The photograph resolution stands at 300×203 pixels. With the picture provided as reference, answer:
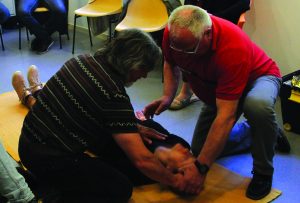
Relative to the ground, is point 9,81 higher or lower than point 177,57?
lower

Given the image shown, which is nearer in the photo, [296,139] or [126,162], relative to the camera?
[126,162]

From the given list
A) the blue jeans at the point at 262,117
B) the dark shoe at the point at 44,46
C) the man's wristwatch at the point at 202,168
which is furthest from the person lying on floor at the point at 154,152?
the dark shoe at the point at 44,46

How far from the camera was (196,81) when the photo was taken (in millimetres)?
2041

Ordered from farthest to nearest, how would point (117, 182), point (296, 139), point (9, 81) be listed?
1. point (9, 81)
2. point (296, 139)
3. point (117, 182)

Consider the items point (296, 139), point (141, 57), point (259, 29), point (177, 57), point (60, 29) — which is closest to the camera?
point (141, 57)

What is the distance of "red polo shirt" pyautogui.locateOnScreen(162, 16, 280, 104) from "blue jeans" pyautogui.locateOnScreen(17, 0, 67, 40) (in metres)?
2.79

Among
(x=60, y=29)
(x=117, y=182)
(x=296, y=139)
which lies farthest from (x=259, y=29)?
Result: (x=60, y=29)

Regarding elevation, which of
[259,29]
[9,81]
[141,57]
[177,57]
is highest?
[141,57]

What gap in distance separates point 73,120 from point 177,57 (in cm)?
66

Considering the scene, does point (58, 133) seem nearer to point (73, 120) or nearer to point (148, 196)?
point (73, 120)

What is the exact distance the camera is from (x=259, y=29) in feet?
10.6

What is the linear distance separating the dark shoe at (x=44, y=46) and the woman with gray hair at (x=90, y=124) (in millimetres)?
2827

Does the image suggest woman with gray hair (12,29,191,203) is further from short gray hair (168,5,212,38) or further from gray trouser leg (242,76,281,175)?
gray trouser leg (242,76,281,175)

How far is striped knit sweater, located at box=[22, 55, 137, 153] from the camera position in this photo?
5.11 ft
